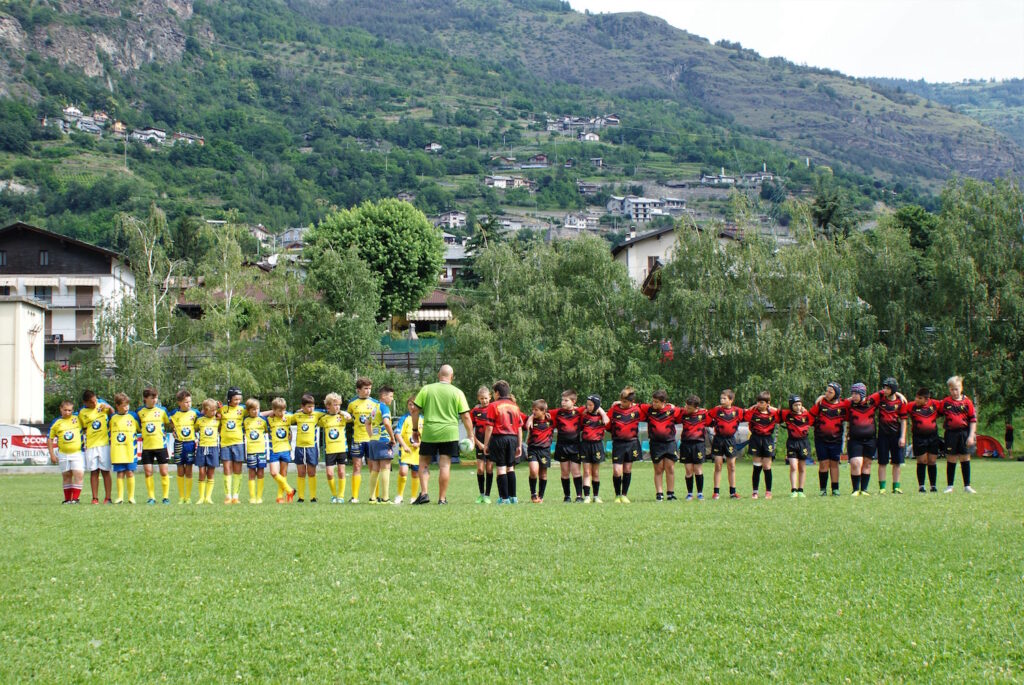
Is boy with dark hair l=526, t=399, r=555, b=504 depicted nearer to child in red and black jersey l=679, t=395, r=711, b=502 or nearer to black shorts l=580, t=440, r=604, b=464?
black shorts l=580, t=440, r=604, b=464

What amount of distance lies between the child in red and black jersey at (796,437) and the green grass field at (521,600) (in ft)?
21.1

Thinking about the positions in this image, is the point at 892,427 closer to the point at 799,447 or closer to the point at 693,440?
the point at 799,447

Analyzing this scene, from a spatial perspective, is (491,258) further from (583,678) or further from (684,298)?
(583,678)

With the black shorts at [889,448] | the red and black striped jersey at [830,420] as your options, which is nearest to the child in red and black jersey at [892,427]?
the black shorts at [889,448]

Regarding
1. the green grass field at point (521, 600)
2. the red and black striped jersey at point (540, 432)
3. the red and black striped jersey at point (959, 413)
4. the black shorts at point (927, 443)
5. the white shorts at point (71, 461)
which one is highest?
the red and black striped jersey at point (959, 413)

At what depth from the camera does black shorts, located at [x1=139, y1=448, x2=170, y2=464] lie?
2230 centimetres

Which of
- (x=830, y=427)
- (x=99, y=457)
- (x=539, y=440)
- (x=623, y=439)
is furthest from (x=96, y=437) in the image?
(x=830, y=427)

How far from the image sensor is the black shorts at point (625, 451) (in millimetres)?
21219

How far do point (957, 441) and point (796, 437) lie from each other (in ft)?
10.8

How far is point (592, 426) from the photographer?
21219 millimetres

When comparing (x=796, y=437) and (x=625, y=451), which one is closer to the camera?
(x=625, y=451)

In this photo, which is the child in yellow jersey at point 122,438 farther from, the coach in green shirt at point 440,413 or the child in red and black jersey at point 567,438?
the child in red and black jersey at point 567,438

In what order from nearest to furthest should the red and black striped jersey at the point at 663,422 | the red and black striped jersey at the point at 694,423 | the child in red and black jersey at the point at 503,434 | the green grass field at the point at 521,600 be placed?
1. the green grass field at the point at 521,600
2. the child in red and black jersey at the point at 503,434
3. the red and black striped jersey at the point at 663,422
4. the red and black striped jersey at the point at 694,423

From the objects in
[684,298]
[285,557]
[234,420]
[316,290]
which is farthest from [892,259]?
[285,557]
